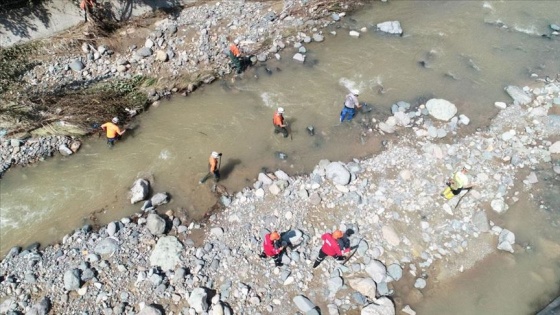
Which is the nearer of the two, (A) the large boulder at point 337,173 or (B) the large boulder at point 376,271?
(B) the large boulder at point 376,271

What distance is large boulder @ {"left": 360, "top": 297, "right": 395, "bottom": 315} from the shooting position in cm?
1006

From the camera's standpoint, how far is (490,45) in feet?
53.3

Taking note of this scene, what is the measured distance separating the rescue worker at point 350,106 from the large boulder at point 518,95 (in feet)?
17.9

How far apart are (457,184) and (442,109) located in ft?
11.4

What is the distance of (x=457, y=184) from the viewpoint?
1159 cm

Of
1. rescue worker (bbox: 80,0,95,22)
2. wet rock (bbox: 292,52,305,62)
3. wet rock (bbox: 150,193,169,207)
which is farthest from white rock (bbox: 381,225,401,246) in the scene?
rescue worker (bbox: 80,0,95,22)

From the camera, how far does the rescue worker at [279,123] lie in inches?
514

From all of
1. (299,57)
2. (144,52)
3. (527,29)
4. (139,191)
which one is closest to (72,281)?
(139,191)

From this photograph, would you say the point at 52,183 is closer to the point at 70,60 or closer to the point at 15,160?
the point at 15,160

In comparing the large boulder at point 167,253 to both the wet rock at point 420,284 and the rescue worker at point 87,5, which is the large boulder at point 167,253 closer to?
the wet rock at point 420,284

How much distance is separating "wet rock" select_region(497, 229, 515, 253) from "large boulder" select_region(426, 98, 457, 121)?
4.27m

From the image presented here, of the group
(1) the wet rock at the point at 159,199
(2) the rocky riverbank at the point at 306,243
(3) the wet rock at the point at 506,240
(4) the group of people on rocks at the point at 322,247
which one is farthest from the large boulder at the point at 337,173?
(1) the wet rock at the point at 159,199

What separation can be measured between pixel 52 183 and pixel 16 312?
4.10 meters

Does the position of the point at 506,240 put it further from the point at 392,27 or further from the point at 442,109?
the point at 392,27
